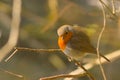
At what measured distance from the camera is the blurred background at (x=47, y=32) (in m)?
2.81

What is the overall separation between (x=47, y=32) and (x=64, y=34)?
3.67 ft

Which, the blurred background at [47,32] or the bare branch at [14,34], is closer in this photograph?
the bare branch at [14,34]

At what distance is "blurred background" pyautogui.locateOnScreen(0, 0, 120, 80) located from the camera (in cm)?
281

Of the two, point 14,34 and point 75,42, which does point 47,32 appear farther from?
point 14,34

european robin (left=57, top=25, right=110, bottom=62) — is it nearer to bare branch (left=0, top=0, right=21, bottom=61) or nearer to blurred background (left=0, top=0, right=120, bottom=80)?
blurred background (left=0, top=0, right=120, bottom=80)

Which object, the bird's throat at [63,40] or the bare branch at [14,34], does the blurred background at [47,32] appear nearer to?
the bird's throat at [63,40]

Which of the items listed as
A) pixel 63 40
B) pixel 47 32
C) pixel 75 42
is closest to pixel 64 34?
pixel 63 40

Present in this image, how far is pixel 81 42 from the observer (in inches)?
102

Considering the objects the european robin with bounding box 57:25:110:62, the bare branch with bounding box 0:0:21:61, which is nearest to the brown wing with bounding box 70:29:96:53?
the european robin with bounding box 57:25:110:62

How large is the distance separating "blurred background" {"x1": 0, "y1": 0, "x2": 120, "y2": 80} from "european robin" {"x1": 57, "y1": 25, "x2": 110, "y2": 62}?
108 mm

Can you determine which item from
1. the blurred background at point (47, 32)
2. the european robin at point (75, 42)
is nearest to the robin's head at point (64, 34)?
the european robin at point (75, 42)

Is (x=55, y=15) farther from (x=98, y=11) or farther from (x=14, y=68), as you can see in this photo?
(x=14, y=68)

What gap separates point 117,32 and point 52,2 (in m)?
0.57

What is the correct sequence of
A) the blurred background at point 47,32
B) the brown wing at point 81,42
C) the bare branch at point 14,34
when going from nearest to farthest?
the bare branch at point 14,34 < the brown wing at point 81,42 < the blurred background at point 47,32
